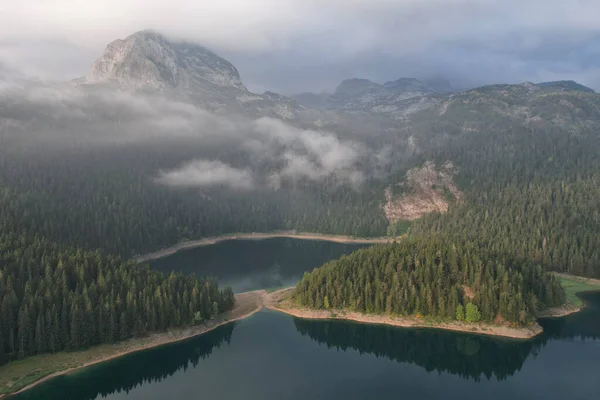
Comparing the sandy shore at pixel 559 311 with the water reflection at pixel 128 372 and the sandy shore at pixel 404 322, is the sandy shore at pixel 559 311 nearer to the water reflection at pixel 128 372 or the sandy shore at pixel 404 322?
the sandy shore at pixel 404 322

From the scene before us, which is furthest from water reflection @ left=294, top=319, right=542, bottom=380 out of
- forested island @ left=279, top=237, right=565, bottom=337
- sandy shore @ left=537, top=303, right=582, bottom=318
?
sandy shore @ left=537, top=303, right=582, bottom=318

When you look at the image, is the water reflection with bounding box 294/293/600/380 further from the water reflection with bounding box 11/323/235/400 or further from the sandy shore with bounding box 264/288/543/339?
the water reflection with bounding box 11/323/235/400

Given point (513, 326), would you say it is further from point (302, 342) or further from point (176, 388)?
point (176, 388)

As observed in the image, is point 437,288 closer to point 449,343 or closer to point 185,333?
point 449,343

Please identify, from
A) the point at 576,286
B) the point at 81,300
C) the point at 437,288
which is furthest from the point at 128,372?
the point at 576,286

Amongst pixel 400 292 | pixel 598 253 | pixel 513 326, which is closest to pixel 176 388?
pixel 400 292

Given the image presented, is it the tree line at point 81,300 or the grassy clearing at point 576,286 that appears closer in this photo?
the tree line at point 81,300

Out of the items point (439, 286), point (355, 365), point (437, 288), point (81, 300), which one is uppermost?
point (81, 300)

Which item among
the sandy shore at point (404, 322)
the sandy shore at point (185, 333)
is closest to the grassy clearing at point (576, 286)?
the sandy shore at point (404, 322)
